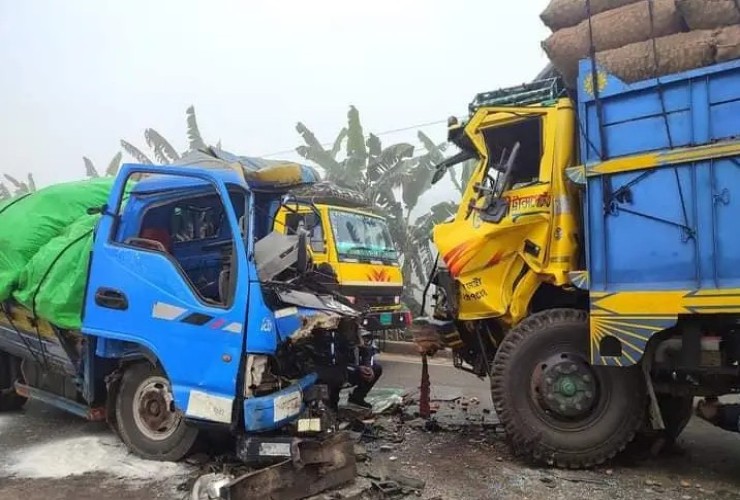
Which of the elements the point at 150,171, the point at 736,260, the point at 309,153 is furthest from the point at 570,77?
the point at 309,153

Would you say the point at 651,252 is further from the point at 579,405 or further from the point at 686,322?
the point at 579,405

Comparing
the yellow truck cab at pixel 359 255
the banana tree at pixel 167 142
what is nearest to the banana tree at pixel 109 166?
the banana tree at pixel 167 142

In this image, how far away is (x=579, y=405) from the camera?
4738 millimetres

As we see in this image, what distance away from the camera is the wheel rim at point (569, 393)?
15.6ft

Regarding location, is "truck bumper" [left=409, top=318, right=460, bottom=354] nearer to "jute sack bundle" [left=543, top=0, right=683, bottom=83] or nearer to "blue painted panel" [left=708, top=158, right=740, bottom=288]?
"blue painted panel" [left=708, top=158, right=740, bottom=288]

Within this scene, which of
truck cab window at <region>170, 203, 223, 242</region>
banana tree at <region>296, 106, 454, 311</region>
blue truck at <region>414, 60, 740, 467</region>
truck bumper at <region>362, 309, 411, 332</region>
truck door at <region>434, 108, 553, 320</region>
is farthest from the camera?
banana tree at <region>296, 106, 454, 311</region>

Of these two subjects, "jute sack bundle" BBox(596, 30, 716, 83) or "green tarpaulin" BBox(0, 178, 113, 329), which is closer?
"jute sack bundle" BBox(596, 30, 716, 83)

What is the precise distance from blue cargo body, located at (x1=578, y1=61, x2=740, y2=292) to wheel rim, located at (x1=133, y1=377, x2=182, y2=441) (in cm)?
324

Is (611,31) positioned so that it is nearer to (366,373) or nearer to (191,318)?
(366,373)

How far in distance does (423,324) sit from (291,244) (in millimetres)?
1566

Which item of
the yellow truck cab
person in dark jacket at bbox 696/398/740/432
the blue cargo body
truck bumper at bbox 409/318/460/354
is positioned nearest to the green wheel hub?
the blue cargo body

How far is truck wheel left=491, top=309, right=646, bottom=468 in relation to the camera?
4.68 m

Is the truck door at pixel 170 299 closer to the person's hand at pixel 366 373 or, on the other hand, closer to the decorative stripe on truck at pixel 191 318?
the decorative stripe on truck at pixel 191 318

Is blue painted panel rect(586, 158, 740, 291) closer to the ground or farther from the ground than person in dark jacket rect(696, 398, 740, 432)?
farther from the ground
